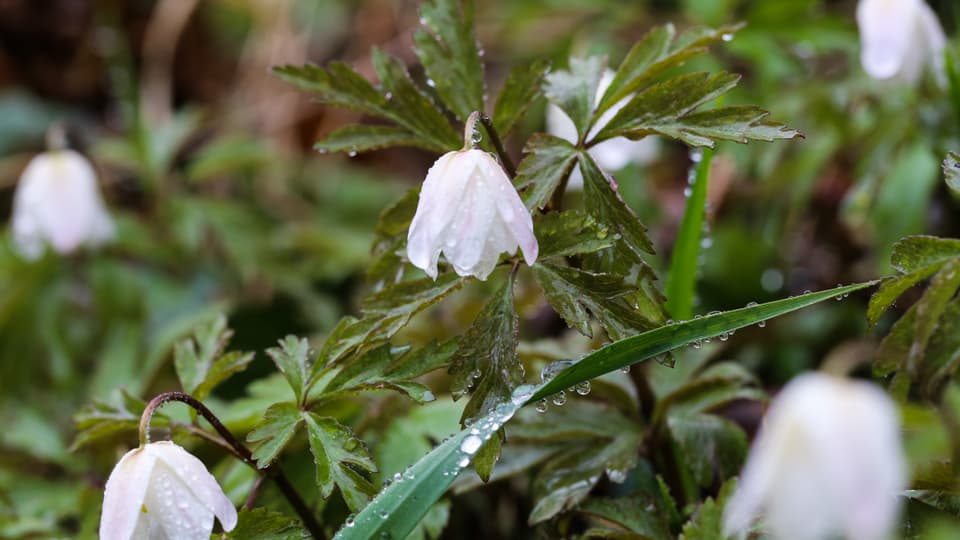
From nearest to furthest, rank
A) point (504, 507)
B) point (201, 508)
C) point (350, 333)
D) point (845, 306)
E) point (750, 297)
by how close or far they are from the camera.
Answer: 1. point (201, 508)
2. point (350, 333)
3. point (504, 507)
4. point (845, 306)
5. point (750, 297)

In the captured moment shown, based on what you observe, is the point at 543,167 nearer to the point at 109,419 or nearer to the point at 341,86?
the point at 341,86

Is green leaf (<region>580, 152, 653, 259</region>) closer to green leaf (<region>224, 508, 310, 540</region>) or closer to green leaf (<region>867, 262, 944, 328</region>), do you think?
green leaf (<region>867, 262, 944, 328</region>)

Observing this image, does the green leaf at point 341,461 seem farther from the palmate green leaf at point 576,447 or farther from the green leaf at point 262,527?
the palmate green leaf at point 576,447

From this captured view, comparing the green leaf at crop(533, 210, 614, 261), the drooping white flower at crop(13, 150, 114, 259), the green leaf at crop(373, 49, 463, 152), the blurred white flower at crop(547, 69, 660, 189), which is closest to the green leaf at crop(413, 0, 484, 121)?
the green leaf at crop(373, 49, 463, 152)

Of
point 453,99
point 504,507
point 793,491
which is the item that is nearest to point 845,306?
point 504,507

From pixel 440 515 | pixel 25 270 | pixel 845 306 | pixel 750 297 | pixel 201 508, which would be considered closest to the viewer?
pixel 201 508

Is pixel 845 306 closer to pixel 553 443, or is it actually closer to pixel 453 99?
pixel 553 443

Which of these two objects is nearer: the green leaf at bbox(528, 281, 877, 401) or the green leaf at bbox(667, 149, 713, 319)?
the green leaf at bbox(528, 281, 877, 401)
